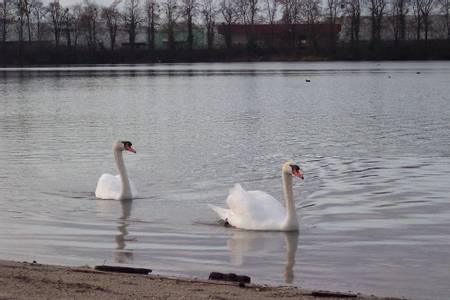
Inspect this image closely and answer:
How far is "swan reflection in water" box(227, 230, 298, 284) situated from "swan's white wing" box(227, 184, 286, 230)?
0.12 meters

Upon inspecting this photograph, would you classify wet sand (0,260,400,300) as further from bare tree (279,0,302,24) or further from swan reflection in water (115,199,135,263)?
bare tree (279,0,302,24)

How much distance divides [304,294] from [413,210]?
5.45m

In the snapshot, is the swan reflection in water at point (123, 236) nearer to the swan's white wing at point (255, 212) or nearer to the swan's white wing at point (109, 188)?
the swan's white wing at point (109, 188)

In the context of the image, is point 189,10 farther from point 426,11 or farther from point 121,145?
point 121,145

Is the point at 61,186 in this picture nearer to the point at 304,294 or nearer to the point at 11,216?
the point at 11,216

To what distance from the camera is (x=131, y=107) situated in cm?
3584

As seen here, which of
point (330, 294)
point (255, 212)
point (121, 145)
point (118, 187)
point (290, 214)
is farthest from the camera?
point (121, 145)

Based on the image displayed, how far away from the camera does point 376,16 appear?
116m

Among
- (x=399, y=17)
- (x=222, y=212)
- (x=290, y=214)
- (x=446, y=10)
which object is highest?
(x=446, y=10)

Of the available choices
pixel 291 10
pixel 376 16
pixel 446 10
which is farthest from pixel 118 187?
pixel 291 10

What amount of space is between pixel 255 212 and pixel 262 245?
0.96 meters

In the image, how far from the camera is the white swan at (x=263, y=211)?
11.1 meters

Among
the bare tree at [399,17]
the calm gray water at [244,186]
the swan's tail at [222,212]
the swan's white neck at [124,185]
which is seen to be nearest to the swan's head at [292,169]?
the calm gray water at [244,186]

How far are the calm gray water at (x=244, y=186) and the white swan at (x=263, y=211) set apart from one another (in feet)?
0.70
